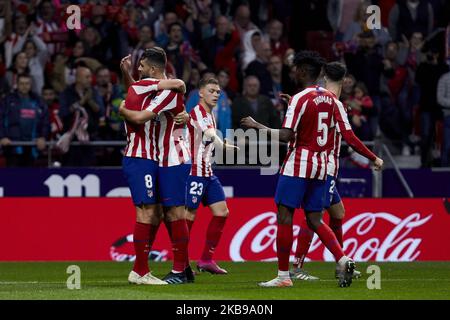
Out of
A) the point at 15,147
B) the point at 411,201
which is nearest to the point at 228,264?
the point at 411,201

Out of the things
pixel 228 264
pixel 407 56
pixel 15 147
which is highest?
pixel 407 56

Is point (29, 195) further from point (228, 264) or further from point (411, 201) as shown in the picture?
point (411, 201)

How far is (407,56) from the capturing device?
22.0 meters

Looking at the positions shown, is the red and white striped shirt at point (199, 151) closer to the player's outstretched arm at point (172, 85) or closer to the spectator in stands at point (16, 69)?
the player's outstretched arm at point (172, 85)

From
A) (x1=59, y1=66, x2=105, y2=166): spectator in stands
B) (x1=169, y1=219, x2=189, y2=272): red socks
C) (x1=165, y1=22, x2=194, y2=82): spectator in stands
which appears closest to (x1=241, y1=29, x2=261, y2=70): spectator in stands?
(x1=165, y1=22, x2=194, y2=82): spectator in stands

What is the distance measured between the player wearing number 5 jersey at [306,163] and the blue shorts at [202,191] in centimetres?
293

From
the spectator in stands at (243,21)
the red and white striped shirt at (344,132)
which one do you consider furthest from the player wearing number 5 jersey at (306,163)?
the spectator in stands at (243,21)

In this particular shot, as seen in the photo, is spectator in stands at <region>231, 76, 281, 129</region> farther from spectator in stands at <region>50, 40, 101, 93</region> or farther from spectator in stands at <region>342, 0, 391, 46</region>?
spectator in stands at <region>342, 0, 391, 46</region>

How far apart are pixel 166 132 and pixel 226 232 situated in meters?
5.70

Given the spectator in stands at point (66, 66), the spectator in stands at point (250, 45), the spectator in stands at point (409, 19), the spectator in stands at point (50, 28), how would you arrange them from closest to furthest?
the spectator in stands at point (66, 66) < the spectator in stands at point (50, 28) < the spectator in stands at point (250, 45) < the spectator in stands at point (409, 19)

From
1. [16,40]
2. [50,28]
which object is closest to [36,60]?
[16,40]

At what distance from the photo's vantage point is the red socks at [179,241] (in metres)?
12.9

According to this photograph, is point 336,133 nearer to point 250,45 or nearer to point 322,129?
point 322,129
